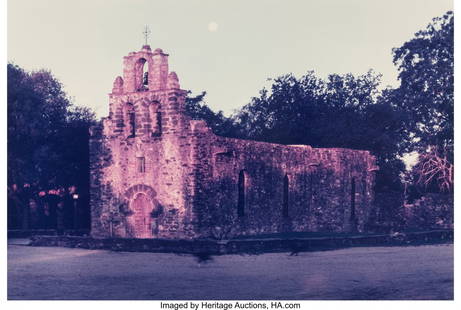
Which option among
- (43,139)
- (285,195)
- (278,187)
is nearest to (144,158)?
(278,187)

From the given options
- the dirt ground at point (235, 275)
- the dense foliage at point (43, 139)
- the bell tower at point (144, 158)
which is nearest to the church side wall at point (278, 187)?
the bell tower at point (144, 158)

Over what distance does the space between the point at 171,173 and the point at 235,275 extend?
11659mm

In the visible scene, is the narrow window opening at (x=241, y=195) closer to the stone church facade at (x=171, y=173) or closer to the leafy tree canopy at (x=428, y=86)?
the stone church facade at (x=171, y=173)

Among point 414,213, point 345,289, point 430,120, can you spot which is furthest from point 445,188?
point 345,289

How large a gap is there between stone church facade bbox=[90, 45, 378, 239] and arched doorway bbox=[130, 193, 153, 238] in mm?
44

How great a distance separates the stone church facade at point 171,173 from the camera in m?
32.4

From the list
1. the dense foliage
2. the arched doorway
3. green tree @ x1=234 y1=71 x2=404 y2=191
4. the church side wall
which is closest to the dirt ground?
the arched doorway

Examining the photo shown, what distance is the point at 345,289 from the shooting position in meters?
18.7

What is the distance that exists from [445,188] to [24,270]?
3082cm

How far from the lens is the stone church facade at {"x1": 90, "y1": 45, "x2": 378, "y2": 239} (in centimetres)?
3238

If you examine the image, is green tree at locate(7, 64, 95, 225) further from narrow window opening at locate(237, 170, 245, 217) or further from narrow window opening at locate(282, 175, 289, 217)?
narrow window opening at locate(282, 175, 289, 217)

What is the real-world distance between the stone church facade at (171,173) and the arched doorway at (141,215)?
0.04 m

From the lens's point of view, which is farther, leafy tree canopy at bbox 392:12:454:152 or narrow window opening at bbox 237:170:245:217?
leafy tree canopy at bbox 392:12:454:152

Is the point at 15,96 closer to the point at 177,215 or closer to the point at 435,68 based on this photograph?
the point at 177,215
